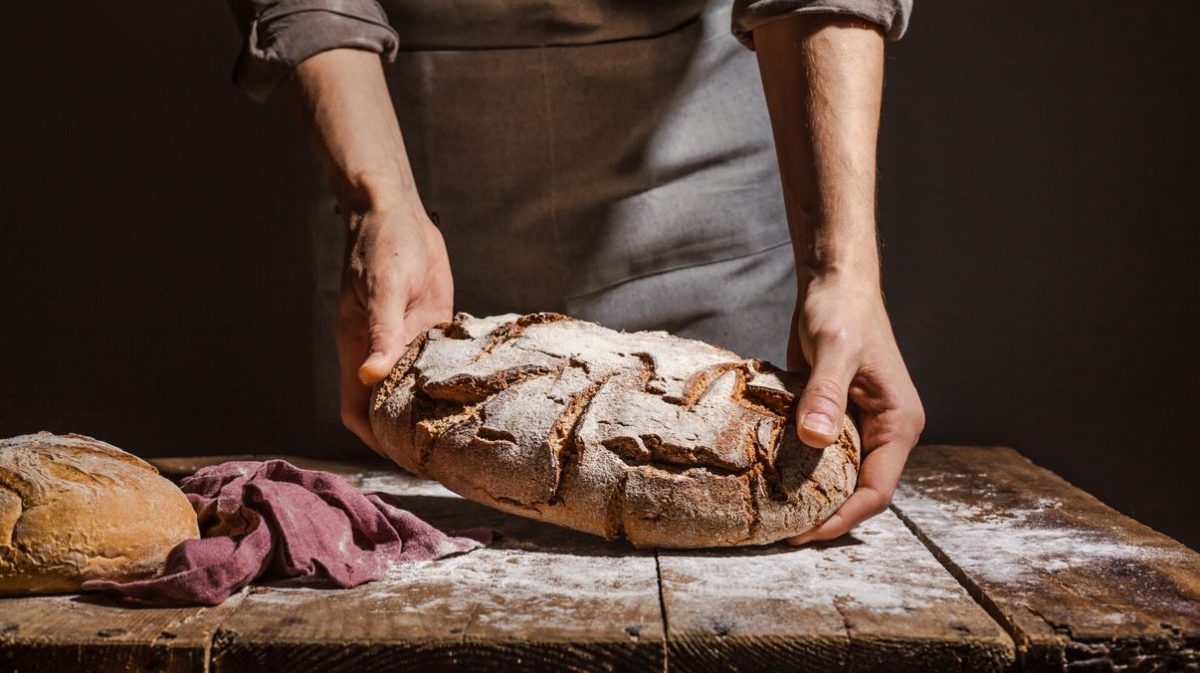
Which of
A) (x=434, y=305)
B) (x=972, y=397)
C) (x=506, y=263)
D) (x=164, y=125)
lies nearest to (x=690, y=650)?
(x=434, y=305)

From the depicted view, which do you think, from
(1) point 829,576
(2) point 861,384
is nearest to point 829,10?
(2) point 861,384

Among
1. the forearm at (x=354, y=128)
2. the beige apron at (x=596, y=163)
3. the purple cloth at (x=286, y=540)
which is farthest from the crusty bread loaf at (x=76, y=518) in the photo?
the beige apron at (x=596, y=163)

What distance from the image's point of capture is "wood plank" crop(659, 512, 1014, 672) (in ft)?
3.89

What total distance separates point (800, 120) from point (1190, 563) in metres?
0.94

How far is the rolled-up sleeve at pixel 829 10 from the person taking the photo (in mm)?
1933

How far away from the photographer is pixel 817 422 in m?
1.49

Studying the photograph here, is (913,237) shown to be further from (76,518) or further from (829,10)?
(76,518)

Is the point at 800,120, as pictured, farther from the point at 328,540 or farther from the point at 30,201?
the point at 30,201

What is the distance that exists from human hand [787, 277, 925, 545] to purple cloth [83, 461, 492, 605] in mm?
514

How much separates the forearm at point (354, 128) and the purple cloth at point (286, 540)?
2.10 ft

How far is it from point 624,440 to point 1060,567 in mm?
600

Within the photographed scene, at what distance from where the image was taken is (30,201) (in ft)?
10.6

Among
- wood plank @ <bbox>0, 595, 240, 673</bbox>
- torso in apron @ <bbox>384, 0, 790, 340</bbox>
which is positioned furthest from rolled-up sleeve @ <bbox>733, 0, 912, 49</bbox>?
wood plank @ <bbox>0, 595, 240, 673</bbox>

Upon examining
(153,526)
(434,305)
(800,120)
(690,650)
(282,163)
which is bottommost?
(690,650)
